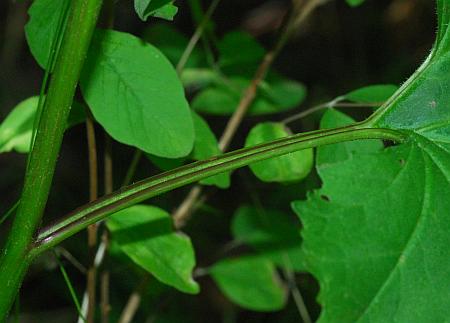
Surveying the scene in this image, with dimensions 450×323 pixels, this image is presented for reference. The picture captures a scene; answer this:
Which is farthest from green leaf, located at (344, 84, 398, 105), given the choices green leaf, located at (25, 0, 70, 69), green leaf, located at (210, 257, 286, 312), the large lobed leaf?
green leaf, located at (210, 257, 286, 312)

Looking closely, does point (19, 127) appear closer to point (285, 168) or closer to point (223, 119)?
point (285, 168)

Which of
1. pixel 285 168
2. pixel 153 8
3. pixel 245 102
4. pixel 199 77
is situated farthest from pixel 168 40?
pixel 153 8

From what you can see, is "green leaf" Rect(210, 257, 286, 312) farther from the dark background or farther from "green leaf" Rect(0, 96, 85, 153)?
"green leaf" Rect(0, 96, 85, 153)

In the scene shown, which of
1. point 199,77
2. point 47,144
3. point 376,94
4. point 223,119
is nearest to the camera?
point 47,144

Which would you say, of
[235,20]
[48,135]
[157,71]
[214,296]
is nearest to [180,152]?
[157,71]

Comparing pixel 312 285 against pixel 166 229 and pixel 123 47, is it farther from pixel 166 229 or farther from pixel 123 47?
pixel 123 47
